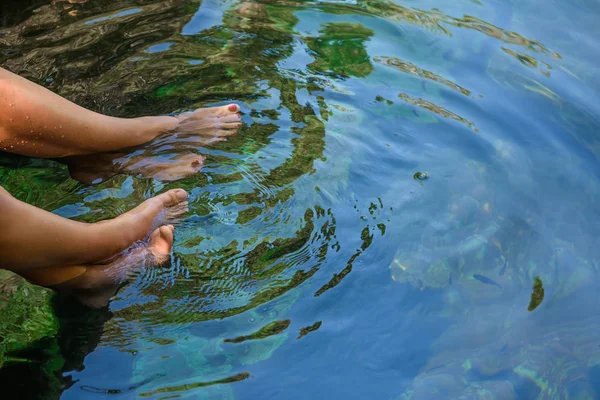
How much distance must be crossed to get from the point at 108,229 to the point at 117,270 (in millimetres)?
172

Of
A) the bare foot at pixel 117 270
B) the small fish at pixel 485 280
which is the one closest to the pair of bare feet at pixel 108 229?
the bare foot at pixel 117 270

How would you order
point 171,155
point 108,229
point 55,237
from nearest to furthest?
point 55,237
point 108,229
point 171,155

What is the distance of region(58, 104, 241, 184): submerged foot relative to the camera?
294cm

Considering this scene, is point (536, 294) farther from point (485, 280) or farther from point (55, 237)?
point (55, 237)

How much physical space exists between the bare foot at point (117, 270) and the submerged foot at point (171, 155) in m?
0.48

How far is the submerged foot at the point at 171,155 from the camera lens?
2.94 metres

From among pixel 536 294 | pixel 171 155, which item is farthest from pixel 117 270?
pixel 536 294

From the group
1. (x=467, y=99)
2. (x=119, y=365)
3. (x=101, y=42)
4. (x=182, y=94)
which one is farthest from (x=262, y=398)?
(x=101, y=42)

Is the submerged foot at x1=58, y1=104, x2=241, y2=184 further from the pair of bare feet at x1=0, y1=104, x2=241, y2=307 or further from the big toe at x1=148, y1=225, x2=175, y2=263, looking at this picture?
the big toe at x1=148, y1=225, x2=175, y2=263

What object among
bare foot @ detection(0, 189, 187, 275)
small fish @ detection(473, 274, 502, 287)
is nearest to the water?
small fish @ detection(473, 274, 502, 287)

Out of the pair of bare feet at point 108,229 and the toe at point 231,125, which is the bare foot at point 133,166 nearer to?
the pair of bare feet at point 108,229

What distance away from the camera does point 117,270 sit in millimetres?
2486

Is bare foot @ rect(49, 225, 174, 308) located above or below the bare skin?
below

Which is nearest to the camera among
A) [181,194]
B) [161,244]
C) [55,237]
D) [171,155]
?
[55,237]
